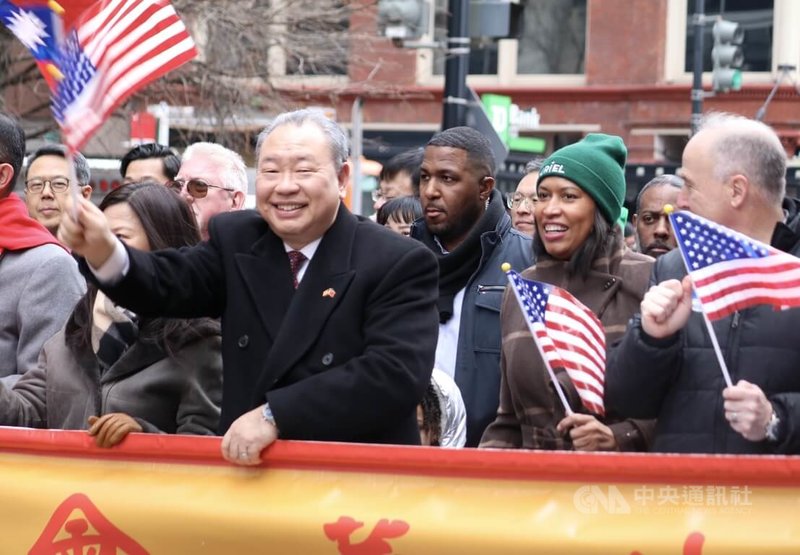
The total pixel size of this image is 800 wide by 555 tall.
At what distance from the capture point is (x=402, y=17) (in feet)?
38.2

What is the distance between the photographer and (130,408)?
436cm

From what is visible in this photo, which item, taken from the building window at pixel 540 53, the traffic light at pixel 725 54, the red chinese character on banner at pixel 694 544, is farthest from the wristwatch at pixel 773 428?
the building window at pixel 540 53

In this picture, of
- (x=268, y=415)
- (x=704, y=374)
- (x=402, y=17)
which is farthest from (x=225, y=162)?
(x=402, y=17)

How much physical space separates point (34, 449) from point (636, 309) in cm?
178

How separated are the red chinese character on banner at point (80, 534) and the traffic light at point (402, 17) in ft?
25.9

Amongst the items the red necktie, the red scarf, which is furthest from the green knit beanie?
the red scarf

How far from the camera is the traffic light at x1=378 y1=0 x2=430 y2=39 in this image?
11.6 meters

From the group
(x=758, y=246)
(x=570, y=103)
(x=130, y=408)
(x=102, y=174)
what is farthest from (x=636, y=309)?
(x=570, y=103)

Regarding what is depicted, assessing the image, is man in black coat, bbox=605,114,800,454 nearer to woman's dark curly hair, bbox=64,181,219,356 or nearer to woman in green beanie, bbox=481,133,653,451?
woman in green beanie, bbox=481,133,653,451

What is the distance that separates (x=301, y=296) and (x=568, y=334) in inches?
29.9

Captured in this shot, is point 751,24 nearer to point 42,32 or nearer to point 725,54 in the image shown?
point 725,54

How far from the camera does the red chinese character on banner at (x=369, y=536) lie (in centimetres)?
370

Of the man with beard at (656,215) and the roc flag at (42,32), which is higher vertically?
the roc flag at (42,32)

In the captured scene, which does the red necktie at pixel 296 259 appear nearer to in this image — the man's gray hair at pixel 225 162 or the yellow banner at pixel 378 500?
the yellow banner at pixel 378 500
